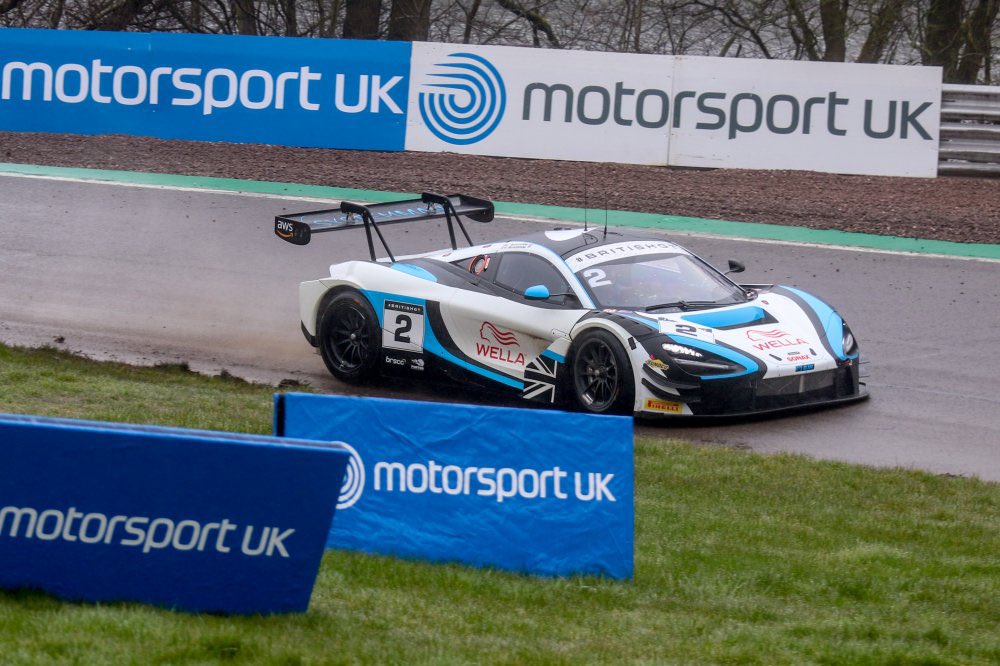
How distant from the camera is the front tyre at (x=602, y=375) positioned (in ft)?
33.3

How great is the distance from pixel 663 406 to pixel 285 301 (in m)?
5.41

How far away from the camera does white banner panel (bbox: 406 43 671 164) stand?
719 inches

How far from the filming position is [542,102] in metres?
18.6

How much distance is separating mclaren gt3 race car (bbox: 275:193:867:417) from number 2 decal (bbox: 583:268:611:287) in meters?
0.01

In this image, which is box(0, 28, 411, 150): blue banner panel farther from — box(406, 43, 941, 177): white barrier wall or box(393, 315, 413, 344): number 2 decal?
box(393, 315, 413, 344): number 2 decal

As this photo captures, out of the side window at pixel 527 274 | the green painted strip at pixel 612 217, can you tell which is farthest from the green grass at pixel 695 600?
the green painted strip at pixel 612 217

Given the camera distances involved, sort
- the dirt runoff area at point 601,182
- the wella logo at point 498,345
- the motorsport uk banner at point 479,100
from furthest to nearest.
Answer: the motorsport uk banner at point 479,100 < the dirt runoff area at point 601,182 < the wella logo at point 498,345

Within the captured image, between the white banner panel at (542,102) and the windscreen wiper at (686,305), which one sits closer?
the windscreen wiper at (686,305)

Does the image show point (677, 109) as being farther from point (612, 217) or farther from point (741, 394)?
point (741, 394)

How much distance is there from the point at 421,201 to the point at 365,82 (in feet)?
22.5

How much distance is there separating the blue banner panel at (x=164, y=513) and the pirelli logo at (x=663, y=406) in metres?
5.42

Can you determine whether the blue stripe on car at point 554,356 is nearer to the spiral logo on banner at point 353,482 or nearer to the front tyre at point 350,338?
the front tyre at point 350,338

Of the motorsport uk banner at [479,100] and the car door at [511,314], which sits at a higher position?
the motorsport uk banner at [479,100]

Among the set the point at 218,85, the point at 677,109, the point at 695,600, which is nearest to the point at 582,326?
Answer: the point at 695,600
